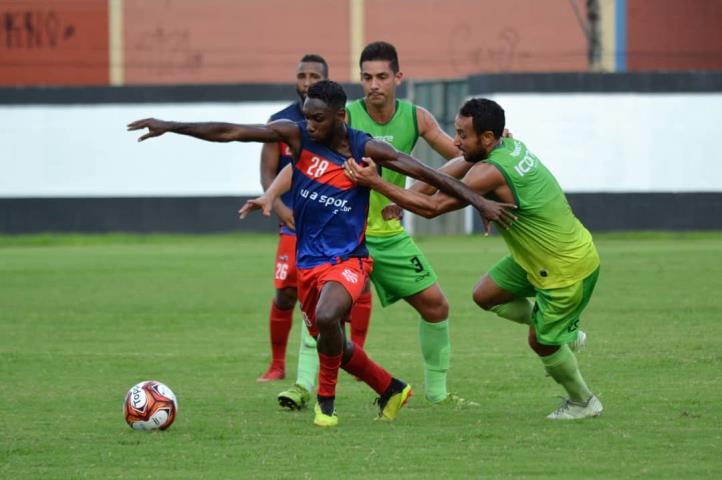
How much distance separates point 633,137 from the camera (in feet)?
99.7

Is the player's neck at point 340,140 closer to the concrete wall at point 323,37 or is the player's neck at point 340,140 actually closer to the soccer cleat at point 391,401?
the soccer cleat at point 391,401

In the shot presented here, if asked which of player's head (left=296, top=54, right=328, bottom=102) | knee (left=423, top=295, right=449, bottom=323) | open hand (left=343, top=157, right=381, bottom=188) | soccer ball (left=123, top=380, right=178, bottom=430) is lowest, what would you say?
soccer ball (left=123, top=380, right=178, bottom=430)

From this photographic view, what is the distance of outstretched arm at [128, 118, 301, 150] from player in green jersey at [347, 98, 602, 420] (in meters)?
0.51

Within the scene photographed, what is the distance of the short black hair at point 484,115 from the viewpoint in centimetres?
897

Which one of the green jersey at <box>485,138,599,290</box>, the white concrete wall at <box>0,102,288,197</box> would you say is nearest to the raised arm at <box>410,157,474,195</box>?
the green jersey at <box>485,138,599,290</box>

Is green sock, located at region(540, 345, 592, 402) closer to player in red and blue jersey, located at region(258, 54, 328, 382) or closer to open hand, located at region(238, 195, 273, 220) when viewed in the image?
open hand, located at region(238, 195, 273, 220)

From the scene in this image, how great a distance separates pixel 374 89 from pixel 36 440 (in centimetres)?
361

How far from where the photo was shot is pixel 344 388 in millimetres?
11133

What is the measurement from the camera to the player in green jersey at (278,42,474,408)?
9.90 meters

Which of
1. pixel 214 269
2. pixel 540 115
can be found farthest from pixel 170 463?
pixel 540 115

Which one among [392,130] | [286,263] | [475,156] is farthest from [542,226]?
[286,263]

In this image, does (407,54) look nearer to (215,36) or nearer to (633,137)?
(215,36)

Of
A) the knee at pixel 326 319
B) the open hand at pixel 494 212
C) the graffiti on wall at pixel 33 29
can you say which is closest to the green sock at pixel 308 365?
the knee at pixel 326 319

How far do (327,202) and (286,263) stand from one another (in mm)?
2470
